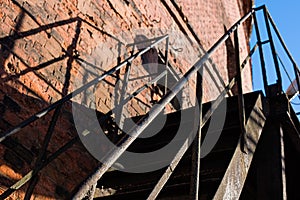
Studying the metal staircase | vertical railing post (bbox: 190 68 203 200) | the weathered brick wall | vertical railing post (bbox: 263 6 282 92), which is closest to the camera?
vertical railing post (bbox: 190 68 203 200)

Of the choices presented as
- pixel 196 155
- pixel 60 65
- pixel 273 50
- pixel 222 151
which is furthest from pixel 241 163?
pixel 60 65

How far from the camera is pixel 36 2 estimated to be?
412 centimetres

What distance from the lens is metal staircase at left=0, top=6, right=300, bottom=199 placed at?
9.17ft

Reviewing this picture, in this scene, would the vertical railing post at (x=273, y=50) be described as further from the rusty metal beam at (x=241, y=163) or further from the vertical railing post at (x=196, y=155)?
the vertical railing post at (x=196, y=155)

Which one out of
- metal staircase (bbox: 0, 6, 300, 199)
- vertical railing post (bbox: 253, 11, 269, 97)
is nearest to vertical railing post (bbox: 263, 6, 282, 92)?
metal staircase (bbox: 0, 6, 300, 199)

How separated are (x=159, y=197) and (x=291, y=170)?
1.85 metres

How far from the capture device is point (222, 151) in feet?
10.8

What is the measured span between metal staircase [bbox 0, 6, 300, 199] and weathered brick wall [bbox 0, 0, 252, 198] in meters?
0.34

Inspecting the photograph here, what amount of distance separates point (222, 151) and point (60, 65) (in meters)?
1.88

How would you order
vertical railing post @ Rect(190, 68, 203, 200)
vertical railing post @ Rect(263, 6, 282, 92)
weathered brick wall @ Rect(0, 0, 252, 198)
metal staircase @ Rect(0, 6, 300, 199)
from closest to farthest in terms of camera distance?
vertical railing post @ Rect(190, 68, 203, 200)
metal staircase @ Rect(0, 6, 300, 199)
weathered brick wall @ Rect(0, 0, 252, 198)
vertical railing post @ Rect(263, 6, 282, 92)

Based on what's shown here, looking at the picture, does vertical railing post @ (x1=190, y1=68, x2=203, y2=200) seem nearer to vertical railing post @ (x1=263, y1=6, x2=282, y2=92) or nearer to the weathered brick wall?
vertical railing post @ (x1=263, y1=6, x2=282, y2=92)

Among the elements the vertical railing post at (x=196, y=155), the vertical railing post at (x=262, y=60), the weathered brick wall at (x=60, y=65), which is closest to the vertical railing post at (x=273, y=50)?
the vertical railing post at (x=262, y=60)

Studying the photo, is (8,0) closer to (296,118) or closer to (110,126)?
(110,126)

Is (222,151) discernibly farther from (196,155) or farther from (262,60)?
(262,60)
